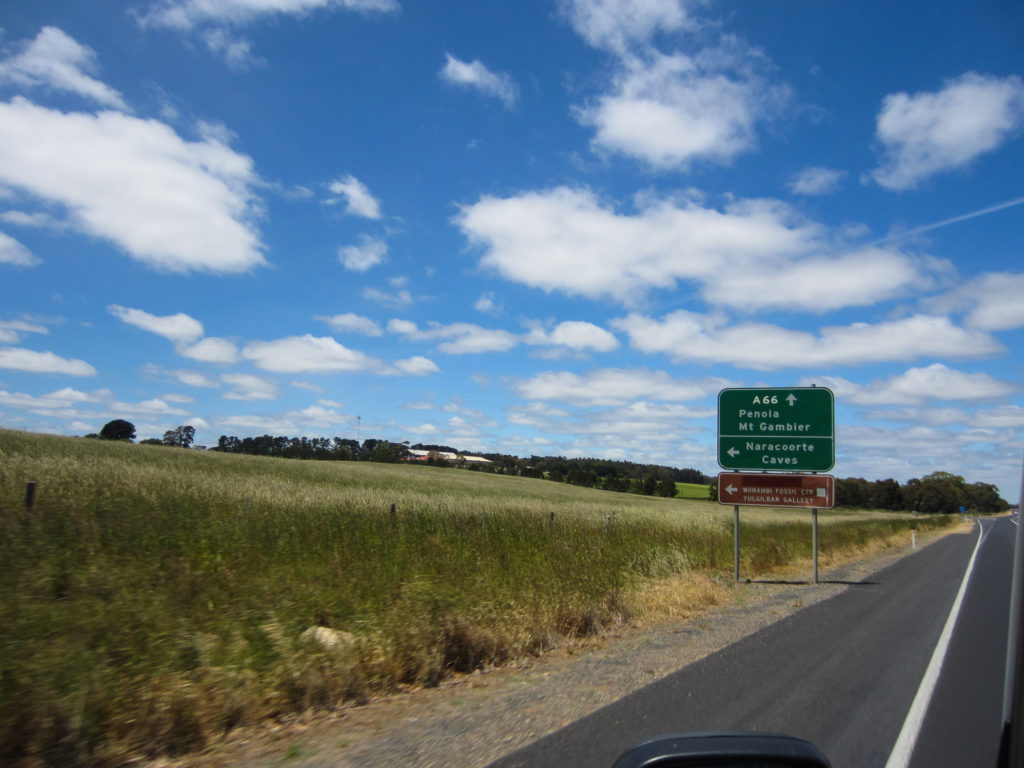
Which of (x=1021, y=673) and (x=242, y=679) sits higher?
(x=1021, y=673)

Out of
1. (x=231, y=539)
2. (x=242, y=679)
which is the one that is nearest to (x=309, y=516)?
(x=231, y=539)

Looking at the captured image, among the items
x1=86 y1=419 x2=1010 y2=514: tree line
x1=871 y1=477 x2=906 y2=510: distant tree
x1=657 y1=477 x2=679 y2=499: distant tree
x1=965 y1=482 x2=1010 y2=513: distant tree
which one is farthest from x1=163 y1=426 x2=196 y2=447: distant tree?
x1=965 y1=482 x2=1010 y2=513: distant tree

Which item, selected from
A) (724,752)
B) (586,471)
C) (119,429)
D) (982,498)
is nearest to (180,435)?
(119,429)

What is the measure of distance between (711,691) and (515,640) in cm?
242

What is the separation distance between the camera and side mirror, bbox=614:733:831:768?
68.7 inches

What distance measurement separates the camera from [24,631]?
4906 mm

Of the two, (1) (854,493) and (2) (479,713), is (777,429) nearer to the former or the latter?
(2) (479,713)

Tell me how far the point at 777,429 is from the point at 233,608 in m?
13.3

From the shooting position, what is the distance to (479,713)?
553 centimetres

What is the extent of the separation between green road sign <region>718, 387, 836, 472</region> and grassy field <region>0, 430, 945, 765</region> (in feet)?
13.1

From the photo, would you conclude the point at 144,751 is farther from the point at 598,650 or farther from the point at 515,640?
the point at 598,650

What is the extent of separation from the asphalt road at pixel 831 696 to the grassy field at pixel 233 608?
2.02 meters

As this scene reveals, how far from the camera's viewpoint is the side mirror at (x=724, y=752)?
1744 mm

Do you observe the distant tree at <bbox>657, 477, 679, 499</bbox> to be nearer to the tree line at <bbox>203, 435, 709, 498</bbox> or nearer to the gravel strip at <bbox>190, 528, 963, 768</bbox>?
the tree line at <bbox>203, 435, 709, 498</bbox>
